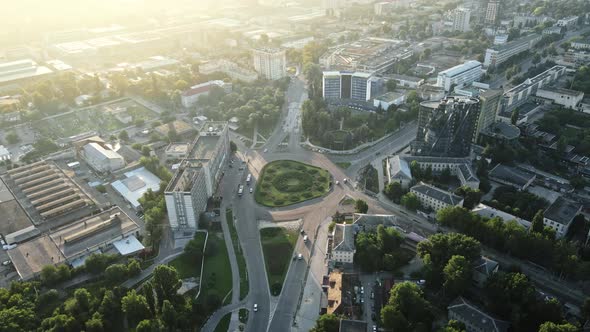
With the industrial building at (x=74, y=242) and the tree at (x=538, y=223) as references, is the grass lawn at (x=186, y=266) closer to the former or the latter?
the industrial building at (x=74, y=242)

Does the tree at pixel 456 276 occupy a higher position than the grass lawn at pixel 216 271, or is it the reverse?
the tree at pixel 456 276

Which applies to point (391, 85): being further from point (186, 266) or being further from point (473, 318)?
point (473, 318)

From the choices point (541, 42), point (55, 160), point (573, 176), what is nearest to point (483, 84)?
point (573, 176)

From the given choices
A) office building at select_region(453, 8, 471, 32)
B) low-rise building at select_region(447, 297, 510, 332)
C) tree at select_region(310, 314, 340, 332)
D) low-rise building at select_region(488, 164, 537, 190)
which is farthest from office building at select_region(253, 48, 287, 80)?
low-rise building at select_region(447, 297, 510, 332)

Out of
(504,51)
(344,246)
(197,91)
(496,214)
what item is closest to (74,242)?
(344,246)

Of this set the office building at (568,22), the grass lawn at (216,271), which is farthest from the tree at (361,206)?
the office building at (568,22)

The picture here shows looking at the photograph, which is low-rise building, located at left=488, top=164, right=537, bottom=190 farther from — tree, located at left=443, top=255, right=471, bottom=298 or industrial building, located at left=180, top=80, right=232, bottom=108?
industrial building, located at left=180, top=80, right=232, bottom=108
